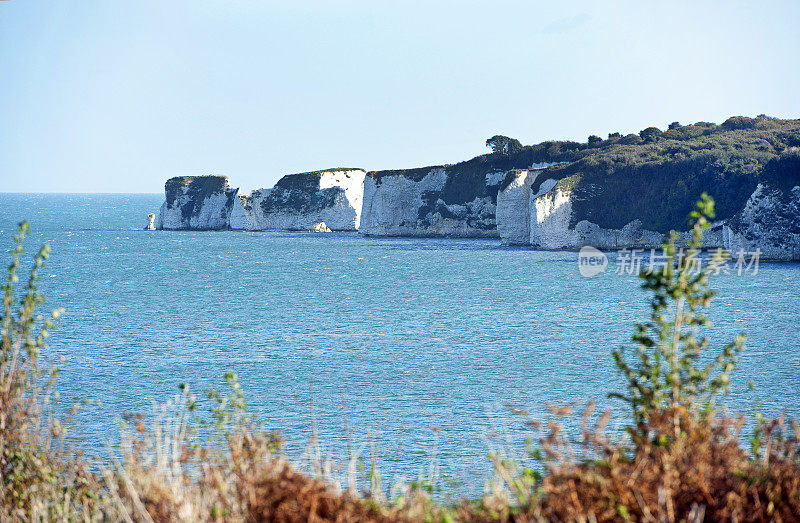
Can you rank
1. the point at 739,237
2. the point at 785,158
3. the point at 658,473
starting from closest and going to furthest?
the point at 658,473
the point at 739,237
the point at 785,158

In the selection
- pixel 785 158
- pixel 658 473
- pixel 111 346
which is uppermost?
pixel 785 158

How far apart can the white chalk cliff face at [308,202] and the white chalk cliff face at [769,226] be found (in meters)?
70.8

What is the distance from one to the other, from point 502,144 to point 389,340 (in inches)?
3495

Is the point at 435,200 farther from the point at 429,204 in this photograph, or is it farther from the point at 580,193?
the point at 580,193

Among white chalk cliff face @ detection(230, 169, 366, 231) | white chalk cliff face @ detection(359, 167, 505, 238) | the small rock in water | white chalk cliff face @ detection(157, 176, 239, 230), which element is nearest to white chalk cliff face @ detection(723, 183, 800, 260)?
white chalk cliff face @ detection(359, 167, 505, 238)

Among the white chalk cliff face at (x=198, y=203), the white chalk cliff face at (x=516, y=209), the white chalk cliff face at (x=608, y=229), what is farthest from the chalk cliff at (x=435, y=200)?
the white chalk cliff face at (x=198, y=203)

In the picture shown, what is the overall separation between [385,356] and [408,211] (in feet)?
282

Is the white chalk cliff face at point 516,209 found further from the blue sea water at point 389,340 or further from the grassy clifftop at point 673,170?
the blue sea water at point 389,340

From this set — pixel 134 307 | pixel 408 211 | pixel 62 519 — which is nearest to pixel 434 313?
pixel 134 307

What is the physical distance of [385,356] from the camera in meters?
35.5

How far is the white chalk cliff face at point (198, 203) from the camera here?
474 ft

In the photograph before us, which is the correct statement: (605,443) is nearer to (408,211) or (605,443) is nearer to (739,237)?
(739,237)

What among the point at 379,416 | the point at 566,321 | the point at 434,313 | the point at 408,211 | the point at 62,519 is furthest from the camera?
the point at 408,211

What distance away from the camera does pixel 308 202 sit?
137250 millimetres
